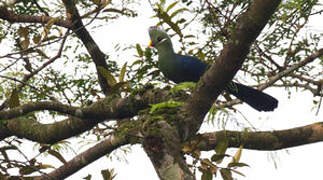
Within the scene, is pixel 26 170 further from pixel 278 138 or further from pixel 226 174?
pixel 278 138

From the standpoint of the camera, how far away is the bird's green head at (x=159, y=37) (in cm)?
286

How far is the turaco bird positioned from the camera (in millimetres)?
2738

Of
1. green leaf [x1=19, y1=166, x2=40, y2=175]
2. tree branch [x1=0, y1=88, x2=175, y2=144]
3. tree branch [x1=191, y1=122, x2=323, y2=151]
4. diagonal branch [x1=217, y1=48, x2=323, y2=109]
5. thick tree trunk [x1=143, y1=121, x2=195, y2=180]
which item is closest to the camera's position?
thick tree trunk [x1=143, y1=121, x2=195, y2=180]

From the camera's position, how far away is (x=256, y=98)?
2760 millimetres

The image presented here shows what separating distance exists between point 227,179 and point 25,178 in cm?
105

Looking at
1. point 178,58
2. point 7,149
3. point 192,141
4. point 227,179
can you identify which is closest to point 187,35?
point 178,58

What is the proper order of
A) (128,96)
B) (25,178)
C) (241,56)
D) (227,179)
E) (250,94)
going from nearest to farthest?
1. (241,56)
2. (227,179)
3. (25,178)
4. (128,96)
5. (250,94)

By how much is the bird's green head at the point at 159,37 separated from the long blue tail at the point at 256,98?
55 centimetres

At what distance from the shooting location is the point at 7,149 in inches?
84.0

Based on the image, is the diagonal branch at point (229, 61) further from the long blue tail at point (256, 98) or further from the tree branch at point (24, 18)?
the tree branch at point (24, 18)

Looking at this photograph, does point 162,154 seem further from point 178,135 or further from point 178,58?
point 178,58

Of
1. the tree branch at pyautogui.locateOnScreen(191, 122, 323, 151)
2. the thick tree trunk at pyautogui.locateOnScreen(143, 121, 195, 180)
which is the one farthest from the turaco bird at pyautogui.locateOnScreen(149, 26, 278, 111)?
the thick tree trunk at pyautogui.locateOnScreen(143, 121, 195, 180)

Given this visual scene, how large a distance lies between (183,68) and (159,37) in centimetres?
28

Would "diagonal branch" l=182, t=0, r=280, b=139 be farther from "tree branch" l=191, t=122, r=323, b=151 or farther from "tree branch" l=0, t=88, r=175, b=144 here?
"tree branch" l=191, t=122, r=323, b=151
